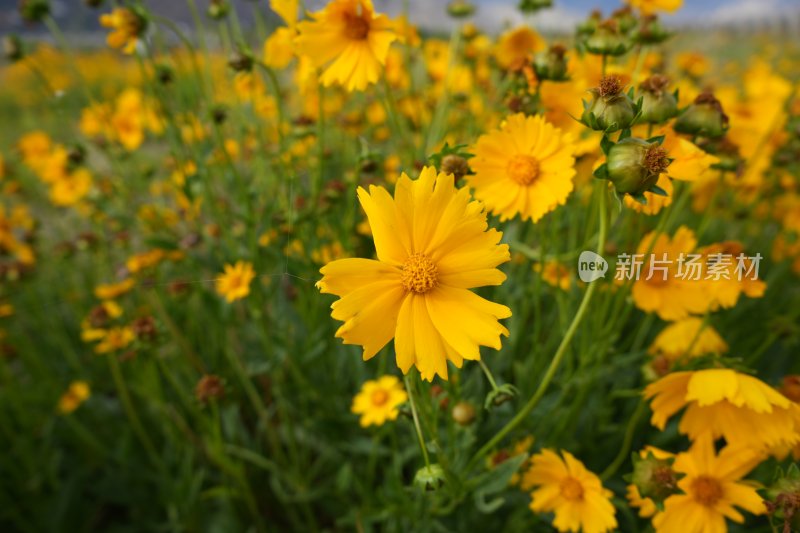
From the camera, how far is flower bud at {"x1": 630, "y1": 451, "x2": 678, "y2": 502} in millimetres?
594

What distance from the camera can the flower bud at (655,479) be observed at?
594 mm

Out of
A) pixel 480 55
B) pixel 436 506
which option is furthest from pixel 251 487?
pixel 480 55

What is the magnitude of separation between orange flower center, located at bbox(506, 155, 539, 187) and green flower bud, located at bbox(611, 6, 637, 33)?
34cm

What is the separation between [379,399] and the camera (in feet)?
3.07

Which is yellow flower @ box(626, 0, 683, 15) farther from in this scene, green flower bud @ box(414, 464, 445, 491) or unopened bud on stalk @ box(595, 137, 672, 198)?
green flower bud @ box(414, 464, 445, 491)

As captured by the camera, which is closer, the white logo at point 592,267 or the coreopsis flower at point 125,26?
the white logo at point 592,267

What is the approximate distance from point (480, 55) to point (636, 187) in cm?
115

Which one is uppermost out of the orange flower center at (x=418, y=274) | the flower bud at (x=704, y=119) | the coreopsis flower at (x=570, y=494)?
the flower bud at (x=704, y=119)

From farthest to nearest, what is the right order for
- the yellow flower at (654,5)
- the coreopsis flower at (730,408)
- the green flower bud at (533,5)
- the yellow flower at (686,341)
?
the green flower bud at (533,5) → the yellow flower at (654,5) → the yellow flower at (686,341) → the coreopsis flower at (730,408)

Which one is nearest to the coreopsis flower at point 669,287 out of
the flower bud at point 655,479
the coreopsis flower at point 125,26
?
the flower bud at point 655,479

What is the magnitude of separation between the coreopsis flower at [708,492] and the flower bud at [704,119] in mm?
436

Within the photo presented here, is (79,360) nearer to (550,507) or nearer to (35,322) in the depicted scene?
(35,322)

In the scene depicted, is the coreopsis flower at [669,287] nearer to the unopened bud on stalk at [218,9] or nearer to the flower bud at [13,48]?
the unopened bud on stalk at [218,9]

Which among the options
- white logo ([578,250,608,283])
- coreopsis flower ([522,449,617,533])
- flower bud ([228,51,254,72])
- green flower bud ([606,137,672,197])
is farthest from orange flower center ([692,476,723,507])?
flower bud ([228,51,254,72])
